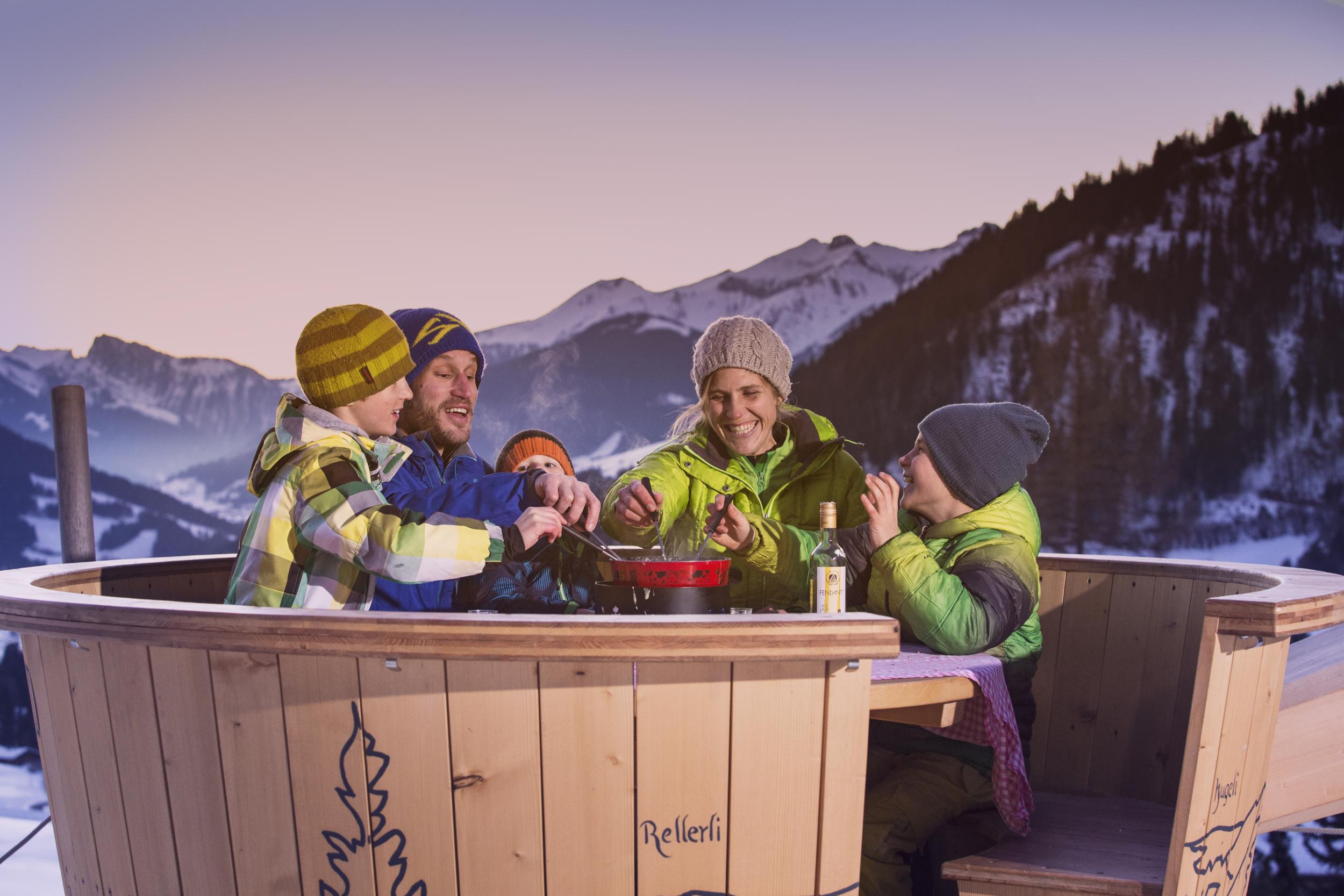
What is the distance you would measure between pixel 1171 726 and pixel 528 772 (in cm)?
187

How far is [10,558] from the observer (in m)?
6.55

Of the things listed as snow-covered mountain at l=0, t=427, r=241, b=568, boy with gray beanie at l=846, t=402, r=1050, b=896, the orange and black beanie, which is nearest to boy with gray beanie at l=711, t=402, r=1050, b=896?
boy with gray beanie at l=846, t=402, r=1050, b=896

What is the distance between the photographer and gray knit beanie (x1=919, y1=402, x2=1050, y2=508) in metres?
2.04

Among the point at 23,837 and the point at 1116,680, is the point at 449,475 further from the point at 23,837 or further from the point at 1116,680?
the point at 23,837

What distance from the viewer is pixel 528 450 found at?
284cm

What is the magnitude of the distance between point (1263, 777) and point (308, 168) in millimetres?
5865

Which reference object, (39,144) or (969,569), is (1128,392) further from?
(39,144)

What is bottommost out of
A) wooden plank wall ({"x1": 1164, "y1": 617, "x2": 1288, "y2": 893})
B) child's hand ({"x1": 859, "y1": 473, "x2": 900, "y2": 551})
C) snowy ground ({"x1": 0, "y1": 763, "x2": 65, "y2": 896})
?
snowy ground ({"x1": 0, "y1": 763, "x2": 65, "y2": 896})

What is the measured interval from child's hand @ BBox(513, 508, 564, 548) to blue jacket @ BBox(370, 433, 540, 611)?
0.51 feet

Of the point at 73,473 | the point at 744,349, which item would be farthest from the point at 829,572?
the point at 73,473

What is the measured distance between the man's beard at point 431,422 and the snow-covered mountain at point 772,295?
3.54 m

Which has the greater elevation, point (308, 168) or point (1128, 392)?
point (308, 168)

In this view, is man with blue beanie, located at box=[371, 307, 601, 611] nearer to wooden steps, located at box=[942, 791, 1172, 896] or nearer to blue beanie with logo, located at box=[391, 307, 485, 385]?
blue beanie with logo, located at box=[391, 307, 485, 385]

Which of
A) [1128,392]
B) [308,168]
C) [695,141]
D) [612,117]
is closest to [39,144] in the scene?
[308,168]
